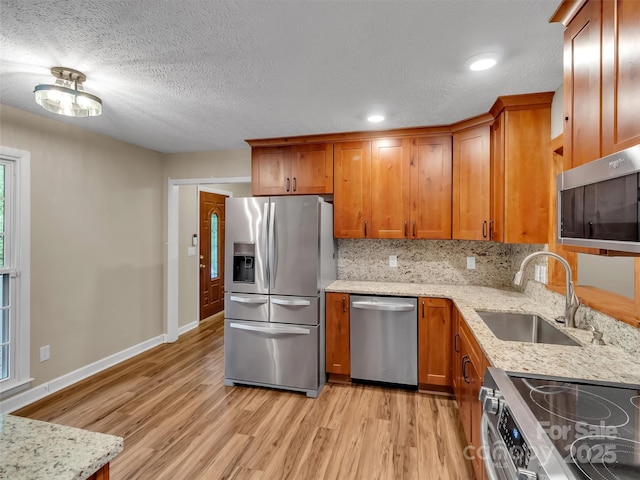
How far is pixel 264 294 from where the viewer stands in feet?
10.2

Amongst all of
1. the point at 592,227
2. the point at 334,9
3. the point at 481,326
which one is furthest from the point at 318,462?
the point at 334,9

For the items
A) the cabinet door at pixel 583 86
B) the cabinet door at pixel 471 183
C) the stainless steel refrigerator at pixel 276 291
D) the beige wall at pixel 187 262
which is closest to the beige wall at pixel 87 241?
the beige wall at pixel 187 262

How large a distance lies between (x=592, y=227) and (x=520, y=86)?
5.30ft

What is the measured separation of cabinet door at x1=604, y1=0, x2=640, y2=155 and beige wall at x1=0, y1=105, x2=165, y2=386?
3627mm

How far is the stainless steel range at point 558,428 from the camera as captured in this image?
833mm

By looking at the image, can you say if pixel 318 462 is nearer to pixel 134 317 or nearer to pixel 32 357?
pixel 32 357

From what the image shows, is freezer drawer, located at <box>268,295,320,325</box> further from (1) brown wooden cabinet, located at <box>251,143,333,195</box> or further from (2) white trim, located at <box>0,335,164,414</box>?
(2) white trim, located at <box>0,335,164,414</box>

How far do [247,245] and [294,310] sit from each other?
0.75 m

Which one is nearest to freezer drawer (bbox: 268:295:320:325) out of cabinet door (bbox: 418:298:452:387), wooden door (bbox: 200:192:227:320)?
cabinet door (bbox: 418:298:452:387)

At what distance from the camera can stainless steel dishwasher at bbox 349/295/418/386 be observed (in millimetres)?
2980

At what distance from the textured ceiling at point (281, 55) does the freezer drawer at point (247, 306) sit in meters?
1.61

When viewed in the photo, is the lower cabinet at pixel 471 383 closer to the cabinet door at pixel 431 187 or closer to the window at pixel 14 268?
the cabinet door at pixel 431 187

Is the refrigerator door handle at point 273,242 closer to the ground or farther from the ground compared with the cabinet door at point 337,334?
farther from the ground

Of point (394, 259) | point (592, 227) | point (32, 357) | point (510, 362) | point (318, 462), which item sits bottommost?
point (318, 462)
